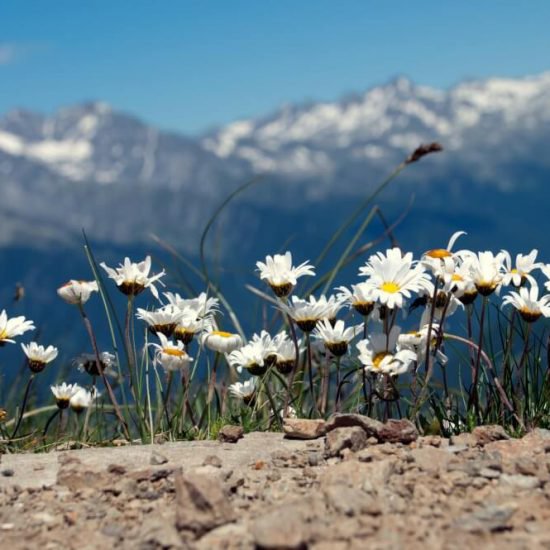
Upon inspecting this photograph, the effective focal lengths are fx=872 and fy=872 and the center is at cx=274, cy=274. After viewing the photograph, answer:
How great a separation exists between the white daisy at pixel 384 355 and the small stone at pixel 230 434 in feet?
2.31

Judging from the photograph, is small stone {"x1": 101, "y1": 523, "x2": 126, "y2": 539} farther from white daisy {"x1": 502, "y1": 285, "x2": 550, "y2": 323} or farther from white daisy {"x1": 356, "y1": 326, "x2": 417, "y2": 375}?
white daisy {"x1": 502, "y1": 285, "x2": 550, "y2": 323}

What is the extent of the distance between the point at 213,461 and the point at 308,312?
98 centimetres

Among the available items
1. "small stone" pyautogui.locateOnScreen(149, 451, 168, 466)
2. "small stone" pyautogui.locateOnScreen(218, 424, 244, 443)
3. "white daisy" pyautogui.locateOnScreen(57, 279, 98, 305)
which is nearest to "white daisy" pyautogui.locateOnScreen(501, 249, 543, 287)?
"small stone" pyautogui.locateOnScreen(218, 424, 244, 443)

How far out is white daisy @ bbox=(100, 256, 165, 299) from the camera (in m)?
A: 4.53

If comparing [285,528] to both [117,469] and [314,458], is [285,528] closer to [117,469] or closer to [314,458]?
[314,458]

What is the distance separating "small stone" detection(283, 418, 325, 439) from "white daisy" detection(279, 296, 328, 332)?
18.7 inches

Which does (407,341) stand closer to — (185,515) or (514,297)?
(514,297)

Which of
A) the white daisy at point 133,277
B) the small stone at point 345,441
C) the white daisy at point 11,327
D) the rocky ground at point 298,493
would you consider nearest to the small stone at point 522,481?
the rocky ground at point 298,493

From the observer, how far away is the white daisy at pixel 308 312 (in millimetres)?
4312

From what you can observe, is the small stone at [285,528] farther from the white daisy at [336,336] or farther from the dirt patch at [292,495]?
the white daisy at [336,336]

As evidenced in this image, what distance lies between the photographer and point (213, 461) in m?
3.69

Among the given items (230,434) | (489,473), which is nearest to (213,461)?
(230,434)

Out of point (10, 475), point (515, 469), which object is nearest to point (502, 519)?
point (515, 469)

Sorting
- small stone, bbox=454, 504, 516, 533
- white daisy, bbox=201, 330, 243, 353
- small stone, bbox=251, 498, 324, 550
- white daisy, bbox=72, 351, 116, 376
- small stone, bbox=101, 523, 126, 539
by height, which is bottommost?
small stone, bbox=101, 523, 126, 539
